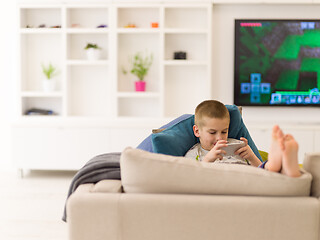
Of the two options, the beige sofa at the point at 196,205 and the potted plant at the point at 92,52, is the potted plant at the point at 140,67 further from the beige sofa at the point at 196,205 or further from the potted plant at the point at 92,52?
the beige sofa at the point at 196,205

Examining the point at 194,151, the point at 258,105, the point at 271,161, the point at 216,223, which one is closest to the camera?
the point at 216,223

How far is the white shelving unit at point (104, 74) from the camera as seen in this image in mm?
5336

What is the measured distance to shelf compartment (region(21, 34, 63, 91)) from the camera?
570cm

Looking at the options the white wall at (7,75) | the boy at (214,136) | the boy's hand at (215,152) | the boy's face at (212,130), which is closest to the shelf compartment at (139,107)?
the white wall at (7,75)

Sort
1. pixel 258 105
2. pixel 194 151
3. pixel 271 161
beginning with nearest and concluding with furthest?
pixel 271 161 < pixel 194 151 < pixel 258 105

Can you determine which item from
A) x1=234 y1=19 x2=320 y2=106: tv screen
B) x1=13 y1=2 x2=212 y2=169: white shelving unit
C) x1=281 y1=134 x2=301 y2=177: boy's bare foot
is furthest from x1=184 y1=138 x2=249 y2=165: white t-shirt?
x1=234 y1=19 x2=320 y2=106: tv screen

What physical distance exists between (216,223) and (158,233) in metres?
0.20

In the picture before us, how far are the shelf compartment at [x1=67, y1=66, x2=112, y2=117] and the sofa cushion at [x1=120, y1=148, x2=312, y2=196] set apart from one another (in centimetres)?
382

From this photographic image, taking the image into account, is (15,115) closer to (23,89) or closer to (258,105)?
(23,89)

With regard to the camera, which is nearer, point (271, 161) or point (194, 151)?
point (271, 161)

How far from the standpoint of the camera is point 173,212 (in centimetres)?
182

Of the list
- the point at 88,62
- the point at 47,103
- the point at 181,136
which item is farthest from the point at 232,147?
the point at 47,103

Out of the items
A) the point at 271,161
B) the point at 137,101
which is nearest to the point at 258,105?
the point at 137,101

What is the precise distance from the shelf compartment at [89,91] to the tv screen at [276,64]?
1387 mm
